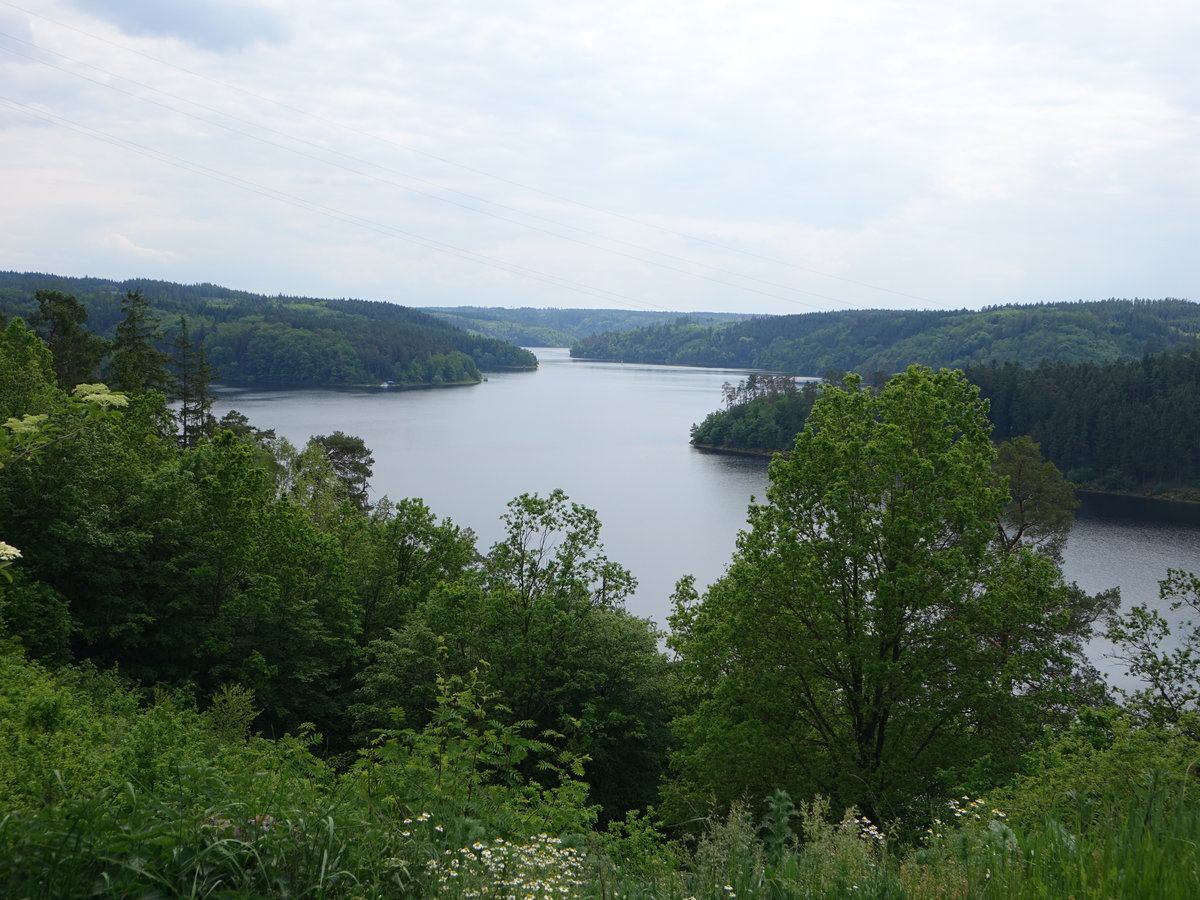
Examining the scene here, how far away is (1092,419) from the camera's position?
81.5m

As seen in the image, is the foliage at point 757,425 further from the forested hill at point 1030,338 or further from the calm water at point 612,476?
the forested hill at point 1030,338

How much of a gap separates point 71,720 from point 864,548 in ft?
33.1

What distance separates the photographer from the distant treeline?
75.1 meters

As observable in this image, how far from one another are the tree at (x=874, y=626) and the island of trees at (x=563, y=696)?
6cm

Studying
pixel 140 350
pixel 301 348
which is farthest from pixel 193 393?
pixel 301 348

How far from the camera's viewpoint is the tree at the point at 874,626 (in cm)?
1286

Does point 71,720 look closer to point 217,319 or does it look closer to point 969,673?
point 969,673

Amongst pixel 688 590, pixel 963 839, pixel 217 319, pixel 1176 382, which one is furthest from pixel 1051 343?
pixel 963 839

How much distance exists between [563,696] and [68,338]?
29.2 m

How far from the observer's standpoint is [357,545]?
24859mm

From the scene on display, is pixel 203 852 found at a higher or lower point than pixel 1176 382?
lower

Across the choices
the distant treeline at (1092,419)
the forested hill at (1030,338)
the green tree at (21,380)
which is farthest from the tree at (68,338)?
the forested hill at (1030,338)

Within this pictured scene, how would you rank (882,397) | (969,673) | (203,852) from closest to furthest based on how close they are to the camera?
1. (203,852)
2. (969,673)
3. (882,397)

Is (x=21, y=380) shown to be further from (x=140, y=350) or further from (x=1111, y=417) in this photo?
(x=1111, y=417)
